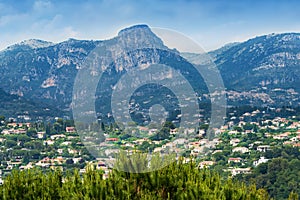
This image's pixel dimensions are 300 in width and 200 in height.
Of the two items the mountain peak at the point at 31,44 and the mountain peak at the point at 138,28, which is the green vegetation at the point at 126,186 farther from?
the mountain peak at the point at 31,44

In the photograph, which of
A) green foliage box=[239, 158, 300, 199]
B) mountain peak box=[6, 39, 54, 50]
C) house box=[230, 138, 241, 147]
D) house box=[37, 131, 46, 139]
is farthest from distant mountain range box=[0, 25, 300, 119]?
green foliage box=[239, 158, 300, 199]

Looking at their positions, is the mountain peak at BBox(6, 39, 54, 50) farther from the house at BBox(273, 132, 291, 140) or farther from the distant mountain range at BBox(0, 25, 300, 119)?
A: the house at BBox(273, 132, 291, 140)

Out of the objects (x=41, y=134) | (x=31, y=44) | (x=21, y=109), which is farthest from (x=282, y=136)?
(x=31, y=44)

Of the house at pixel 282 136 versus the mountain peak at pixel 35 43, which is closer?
the house at pixel 282 136

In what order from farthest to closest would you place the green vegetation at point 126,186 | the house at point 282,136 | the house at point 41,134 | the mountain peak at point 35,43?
the mountain peak at point 35,43
the house at point 41,134
the house at point 282,136
the green vegetation at point 126,186

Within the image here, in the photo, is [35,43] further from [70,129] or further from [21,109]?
[70,129]

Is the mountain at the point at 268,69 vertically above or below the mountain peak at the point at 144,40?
above

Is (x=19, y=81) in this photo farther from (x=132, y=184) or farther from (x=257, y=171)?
(x=132, y=184)

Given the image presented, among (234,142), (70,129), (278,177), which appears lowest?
(278,177)

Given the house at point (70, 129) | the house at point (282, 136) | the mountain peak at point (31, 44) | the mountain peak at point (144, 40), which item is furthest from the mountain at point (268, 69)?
the mountain peak at point (144, 40)

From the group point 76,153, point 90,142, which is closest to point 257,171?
point 76,153

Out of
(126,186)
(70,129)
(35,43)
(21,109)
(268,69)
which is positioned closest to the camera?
(126,186)

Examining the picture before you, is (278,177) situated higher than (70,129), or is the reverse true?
(70,129)
